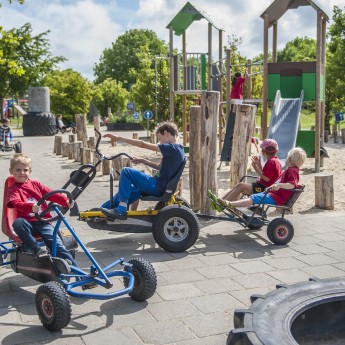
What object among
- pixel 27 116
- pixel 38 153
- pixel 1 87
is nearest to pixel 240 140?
pixel 38 153

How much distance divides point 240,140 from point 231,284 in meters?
3.93

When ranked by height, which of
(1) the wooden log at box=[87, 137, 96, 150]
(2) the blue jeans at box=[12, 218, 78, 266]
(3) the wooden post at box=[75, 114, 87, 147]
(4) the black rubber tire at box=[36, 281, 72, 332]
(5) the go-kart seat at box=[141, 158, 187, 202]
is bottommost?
(4) the black rubber tire at box=[36, 281, 72, 332]

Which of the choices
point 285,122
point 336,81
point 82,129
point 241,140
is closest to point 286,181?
point 241,140

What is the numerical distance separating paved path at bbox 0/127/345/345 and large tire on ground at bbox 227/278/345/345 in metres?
0.76

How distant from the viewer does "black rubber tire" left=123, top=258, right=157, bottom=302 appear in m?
4.48

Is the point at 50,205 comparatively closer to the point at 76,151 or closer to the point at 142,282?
the point at 142,282

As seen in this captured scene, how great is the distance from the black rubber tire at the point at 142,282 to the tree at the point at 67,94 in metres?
37.8

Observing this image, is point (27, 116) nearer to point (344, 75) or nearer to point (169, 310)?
point (344, 75)

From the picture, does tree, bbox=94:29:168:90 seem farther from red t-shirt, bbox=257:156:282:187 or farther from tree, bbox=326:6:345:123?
red t-shirt, bbox=257:156:282:187

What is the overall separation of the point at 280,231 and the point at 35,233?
111 inches

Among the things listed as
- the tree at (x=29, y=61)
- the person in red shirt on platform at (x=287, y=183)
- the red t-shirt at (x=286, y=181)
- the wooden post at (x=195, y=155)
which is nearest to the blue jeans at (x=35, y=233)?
the person in red shirt on platform at (x=287, y=183)

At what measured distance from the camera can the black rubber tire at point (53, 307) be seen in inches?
154

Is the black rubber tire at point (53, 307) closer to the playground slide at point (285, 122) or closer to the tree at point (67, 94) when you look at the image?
the playground slide at point (285, 122)

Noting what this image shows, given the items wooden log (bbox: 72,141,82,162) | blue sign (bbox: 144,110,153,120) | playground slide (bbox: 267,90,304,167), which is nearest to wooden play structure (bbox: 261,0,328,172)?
playground slide (bbox: 267,90,304,167)
